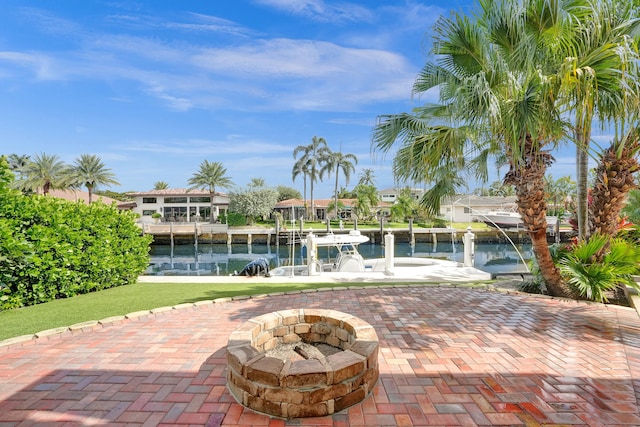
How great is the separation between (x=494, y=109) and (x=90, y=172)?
1944 inches

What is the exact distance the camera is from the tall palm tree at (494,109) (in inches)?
191

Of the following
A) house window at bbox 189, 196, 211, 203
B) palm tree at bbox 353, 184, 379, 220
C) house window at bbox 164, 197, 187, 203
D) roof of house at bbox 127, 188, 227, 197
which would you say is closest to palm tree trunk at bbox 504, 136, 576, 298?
palm tree at bbox 353, 184, 379, 220

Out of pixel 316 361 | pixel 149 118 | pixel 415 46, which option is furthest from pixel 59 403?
pixel 149 118

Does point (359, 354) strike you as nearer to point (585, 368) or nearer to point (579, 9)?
point (585, 368)

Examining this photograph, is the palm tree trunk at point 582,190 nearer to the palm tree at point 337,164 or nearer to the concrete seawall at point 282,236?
the concrete seawall at point 282,236

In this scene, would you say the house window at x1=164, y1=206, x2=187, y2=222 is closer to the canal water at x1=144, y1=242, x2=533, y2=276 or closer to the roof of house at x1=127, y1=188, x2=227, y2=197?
the roof of house at x1=127, y1=188, x2=227, y2=197

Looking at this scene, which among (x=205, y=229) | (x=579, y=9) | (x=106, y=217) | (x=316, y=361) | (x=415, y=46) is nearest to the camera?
(x=316, y=361)

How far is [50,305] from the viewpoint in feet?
17.4

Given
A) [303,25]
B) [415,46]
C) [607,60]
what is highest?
[303,25]

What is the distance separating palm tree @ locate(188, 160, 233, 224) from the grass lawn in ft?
131

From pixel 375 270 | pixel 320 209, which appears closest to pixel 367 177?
pixel 320 209

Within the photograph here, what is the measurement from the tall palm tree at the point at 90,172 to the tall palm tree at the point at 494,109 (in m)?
46.8

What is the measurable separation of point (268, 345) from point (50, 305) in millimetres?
Result: 4686

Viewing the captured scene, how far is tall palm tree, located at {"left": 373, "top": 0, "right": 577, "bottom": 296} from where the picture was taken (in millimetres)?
4855
